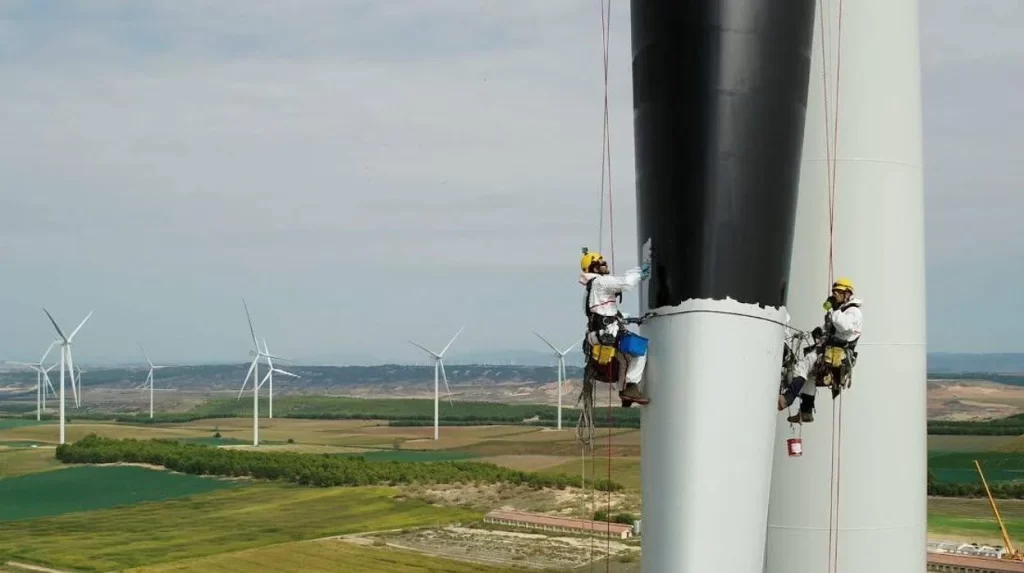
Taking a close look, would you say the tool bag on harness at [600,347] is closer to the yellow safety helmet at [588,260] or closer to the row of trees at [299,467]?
the yellow safety helmet at [588,260]

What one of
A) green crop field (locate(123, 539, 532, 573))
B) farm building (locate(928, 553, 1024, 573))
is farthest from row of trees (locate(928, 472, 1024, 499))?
green crop field (locate(123, 539, 532, 573))

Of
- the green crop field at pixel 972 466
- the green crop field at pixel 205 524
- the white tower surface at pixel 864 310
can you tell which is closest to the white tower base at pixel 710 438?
the white tower surface at pixel 864 310

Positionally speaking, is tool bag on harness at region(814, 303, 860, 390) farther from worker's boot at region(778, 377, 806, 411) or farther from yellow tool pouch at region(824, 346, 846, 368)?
worker's boot at region(778, 377, 806, 411)

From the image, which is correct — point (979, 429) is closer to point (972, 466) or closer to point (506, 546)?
point (972, 466)

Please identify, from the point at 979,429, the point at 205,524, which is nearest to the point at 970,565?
the point at 205,524

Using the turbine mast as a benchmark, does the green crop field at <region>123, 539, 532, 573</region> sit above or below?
below

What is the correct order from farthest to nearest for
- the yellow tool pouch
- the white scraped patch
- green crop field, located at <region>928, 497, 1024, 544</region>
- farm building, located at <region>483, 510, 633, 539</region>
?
green crop field, located at <region>928, 497, 1024, 544</region>, farm building, located at <region>483, 510, 633, 539</region>, the yellow tool pouch, the white scraped patch
